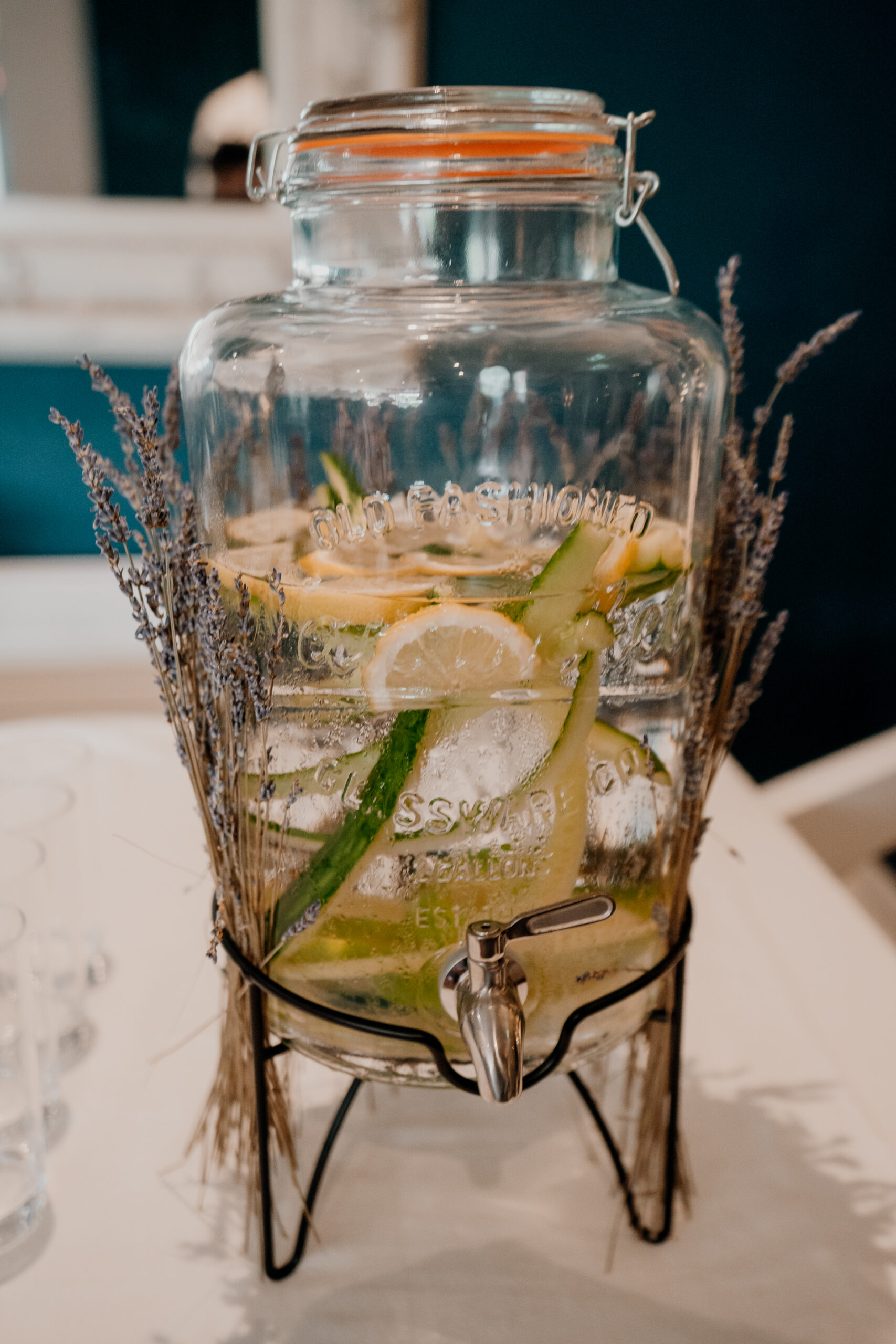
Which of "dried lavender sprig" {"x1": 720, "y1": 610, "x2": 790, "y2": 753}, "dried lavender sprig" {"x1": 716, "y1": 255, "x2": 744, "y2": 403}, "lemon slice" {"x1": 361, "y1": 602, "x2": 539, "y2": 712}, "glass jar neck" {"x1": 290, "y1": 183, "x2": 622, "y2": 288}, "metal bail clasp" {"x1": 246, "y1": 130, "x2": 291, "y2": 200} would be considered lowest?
"dried lavender sprig" {"x1": 720, "y1": 610, "x2": 790, "y2": 753}

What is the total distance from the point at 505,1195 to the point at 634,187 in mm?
513

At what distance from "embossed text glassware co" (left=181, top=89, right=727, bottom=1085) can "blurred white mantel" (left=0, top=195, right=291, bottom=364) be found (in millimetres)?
1132

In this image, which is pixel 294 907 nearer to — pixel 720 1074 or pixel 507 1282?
pixel 507 1282

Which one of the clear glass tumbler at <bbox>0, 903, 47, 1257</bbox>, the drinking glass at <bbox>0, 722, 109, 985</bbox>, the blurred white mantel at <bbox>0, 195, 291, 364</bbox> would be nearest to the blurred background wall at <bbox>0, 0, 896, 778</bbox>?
the blurred white mantel at <bbox>0, 195, 291, 364</bbox>

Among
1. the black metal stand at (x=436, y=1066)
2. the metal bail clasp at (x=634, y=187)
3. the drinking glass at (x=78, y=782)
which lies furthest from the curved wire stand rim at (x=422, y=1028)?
the metal bail clasp at (x=634, y=187)

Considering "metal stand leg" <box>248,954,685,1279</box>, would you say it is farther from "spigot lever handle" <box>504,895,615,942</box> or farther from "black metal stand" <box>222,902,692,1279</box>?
"spigot lever handle" <box>504,895,615,942</box>

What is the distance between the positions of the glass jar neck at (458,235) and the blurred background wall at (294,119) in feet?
3.74

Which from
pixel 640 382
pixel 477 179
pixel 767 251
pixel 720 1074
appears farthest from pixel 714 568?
pixel 767 251

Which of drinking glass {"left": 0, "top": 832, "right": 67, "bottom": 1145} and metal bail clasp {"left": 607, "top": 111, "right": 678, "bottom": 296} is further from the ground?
metal bail clasp {"left": 607, "top": 111, "right": 678, "bottom": 296}

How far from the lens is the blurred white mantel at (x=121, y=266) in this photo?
1498 millimetres

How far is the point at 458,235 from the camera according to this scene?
45 centimetres

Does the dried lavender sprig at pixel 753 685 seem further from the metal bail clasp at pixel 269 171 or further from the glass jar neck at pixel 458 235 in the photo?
the metal bail clasp at pixel 269 171

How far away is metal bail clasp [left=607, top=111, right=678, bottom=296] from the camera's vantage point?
447 millimetres

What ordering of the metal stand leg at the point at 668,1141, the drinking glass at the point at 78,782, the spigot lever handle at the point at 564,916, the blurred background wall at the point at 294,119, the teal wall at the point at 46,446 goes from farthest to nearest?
1. the teal wall at the point at 46,446
2. the blurred background wall at the point at 294,119
3. the drinking glass at the point at 78,782
4. the metal stand leg at the point at 668,1141
5. the spigot lever handle at the point at 564,916
